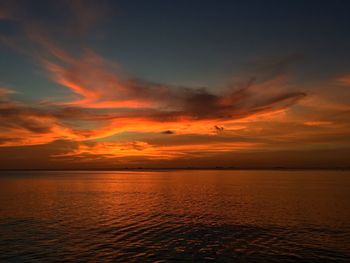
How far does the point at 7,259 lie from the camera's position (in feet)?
81.2

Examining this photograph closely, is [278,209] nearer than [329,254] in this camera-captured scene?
No

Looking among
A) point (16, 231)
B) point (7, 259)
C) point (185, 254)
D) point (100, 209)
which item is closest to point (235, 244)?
point (185, 254)

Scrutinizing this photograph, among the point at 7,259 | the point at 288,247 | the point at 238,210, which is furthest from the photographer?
the point at 238,210

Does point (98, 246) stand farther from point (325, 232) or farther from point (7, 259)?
point (325, 232)

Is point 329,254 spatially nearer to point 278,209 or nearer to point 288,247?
point 288,247

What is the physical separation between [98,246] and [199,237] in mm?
10059

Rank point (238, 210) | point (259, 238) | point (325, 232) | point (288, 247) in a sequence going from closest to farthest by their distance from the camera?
point (288, 247) → point (259, 238) → point (325, 232) → point (238, 210)

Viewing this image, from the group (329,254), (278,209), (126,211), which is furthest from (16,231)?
(278,209)

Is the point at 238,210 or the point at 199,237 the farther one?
the point at 238,210

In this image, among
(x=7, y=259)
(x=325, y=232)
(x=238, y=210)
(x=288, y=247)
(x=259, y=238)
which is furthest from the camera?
(x=238, y=210)

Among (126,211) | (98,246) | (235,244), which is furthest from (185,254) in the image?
(126,211)

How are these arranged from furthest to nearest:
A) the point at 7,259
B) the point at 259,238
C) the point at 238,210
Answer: the point at 238,210 → the point at 259,238 → the point at 7,259

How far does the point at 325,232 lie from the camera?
34.7 metres

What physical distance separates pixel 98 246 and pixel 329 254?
19759 mm
